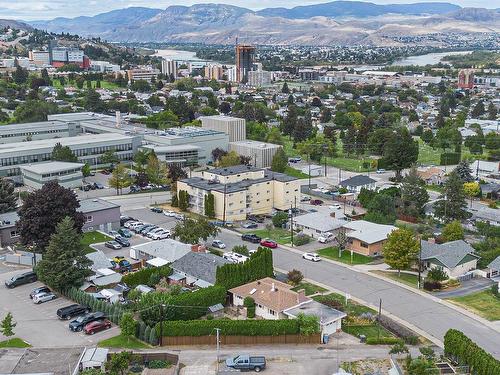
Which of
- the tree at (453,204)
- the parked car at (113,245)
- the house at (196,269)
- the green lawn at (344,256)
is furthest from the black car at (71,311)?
the tree at (453,204)

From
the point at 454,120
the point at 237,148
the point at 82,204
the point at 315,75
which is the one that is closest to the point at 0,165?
the point at 82,204

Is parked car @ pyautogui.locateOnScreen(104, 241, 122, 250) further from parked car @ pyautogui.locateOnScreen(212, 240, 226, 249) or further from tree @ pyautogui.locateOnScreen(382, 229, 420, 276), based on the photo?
tree @ pyautogui.locateOnScreen(382, 229, 420, 276)

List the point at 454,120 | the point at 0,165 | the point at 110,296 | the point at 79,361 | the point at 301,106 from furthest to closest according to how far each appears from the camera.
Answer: the point at 301,106, the point at 454,120, the point at 0,165, the point at 110,296, the point at 79,361

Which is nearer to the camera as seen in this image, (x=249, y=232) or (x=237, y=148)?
(x=249, y=232)

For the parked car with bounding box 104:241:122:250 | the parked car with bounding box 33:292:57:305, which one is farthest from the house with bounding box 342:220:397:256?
the parked car with bounding box 33:292:57:305

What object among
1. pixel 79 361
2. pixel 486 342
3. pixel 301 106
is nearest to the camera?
pixel 79 361

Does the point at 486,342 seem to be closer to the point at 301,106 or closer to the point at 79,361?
the point at 79,361
